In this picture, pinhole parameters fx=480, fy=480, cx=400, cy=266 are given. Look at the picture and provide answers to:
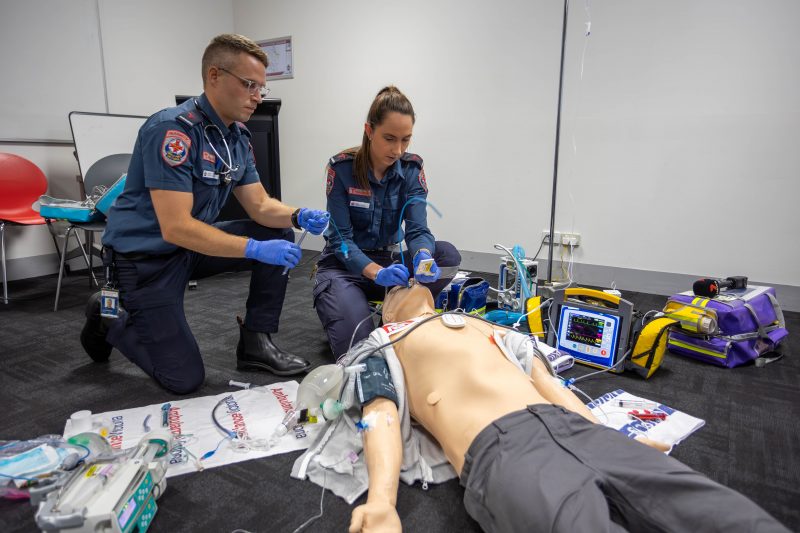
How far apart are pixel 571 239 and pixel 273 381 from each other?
2.41 meters

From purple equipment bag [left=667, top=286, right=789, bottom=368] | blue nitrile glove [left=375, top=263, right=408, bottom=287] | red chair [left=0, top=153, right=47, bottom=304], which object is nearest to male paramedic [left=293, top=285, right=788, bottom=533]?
blue nitrile glove [left=375, top=263, right=408, bottom=287]

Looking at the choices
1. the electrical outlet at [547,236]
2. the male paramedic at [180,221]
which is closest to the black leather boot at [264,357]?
the male paramedic at [180,221]

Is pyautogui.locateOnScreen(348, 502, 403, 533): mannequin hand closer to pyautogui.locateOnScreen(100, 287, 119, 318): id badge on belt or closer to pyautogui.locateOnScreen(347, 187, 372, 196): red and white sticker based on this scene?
pyautogui.locateOnScreen(100, 287, 119, 318): id badge on belt

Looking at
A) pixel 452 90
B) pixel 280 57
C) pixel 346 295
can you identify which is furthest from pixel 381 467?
pixel 280 57

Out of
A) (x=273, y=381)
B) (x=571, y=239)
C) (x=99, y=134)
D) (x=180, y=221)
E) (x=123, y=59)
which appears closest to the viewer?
(x=180, y=221)

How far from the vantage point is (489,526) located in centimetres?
102

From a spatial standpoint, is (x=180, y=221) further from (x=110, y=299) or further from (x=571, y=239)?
(x=571, y=239)

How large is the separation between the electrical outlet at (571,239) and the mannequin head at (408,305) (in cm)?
211

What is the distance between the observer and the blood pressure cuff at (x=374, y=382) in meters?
1.35

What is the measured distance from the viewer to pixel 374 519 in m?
1.04

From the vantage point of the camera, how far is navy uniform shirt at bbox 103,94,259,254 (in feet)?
5.43

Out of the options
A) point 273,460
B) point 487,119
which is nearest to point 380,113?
point 273,460

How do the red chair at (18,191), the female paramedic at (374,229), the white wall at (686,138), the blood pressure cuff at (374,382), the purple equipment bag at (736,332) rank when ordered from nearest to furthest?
the blood pressure cuff at (374,382) < the female paramedic at (374,229) < the purple equipment bag at (736,332) < the white wall at (686,138) < the red chair at (18,191)

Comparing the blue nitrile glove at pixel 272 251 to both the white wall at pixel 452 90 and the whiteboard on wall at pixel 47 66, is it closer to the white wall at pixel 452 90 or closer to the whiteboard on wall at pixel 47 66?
the white wall at pixel 452 90
